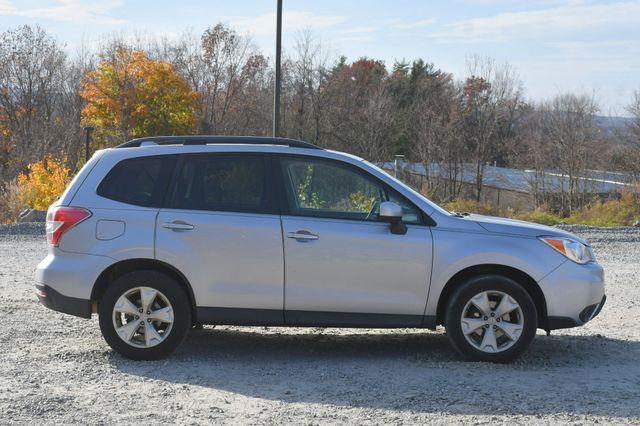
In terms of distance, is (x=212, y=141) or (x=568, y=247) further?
(x=212, y=141)

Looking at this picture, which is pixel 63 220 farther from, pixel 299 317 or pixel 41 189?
pixel 41 189

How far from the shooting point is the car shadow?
19.5ft

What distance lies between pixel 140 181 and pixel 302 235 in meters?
1.45

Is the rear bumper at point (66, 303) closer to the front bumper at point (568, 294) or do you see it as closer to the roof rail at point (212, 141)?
the roof rail at point (212, 141)

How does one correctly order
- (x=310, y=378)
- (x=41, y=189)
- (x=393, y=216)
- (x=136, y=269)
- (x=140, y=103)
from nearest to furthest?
(x=310, y=378), (x=393, y=216), (x=136, y=269), (x=41, y=189), (x=140, y=103)

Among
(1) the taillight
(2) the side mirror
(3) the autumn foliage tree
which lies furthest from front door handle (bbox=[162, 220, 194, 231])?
(3) the autumn foliage tree

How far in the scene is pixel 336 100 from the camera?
165ft

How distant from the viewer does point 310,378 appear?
6586 millimetres

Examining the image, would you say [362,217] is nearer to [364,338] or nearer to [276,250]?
[276,250]

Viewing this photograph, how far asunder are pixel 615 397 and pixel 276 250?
2795 millimetres

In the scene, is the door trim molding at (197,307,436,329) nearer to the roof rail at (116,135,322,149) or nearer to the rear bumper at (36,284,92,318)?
the rear bumper at (36,284,92,318)

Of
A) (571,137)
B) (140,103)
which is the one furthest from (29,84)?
(571,137)

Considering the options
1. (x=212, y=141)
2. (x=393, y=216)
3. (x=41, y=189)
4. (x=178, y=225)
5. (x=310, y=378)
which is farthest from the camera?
(x=41, y=189)

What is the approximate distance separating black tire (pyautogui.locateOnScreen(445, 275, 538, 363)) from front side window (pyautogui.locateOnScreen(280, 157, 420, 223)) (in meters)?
0.71
